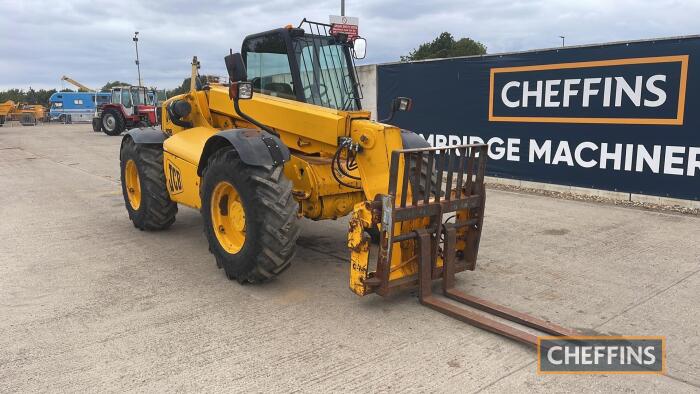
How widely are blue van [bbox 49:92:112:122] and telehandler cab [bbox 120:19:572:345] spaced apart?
1708 inches

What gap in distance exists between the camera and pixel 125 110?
2519cm

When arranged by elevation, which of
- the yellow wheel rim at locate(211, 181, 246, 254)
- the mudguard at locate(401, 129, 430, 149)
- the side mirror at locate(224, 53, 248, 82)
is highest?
the side mirror at locate(224, 53, 248, 82)

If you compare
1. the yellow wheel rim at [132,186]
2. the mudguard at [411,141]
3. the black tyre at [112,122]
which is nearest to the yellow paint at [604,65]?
the mudguard at [411,141]

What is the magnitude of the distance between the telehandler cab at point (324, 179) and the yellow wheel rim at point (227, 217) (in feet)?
0.03

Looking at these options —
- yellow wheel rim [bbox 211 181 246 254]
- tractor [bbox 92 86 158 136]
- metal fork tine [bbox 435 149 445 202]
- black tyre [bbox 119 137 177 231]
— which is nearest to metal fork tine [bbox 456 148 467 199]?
metal fork tine [bbox 435 149 445 202]

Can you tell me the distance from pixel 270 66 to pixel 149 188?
2.28 meters

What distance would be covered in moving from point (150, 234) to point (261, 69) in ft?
8.97

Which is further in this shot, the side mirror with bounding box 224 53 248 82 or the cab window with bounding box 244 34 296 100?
the cab window with bounding box 244 34 296 100

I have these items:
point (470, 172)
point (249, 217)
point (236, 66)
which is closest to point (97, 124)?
point (236, 66)

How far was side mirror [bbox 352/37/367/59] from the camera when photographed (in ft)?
17.6

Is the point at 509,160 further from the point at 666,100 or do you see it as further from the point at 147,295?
the point at 147,295

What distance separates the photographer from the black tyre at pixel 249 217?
430 cm

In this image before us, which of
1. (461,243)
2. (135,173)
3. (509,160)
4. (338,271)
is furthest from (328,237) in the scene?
(509,160)

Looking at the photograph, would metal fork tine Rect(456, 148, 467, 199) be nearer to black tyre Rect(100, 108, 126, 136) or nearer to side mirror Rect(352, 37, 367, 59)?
side mirror Rect(352, 37, 367, 59)
